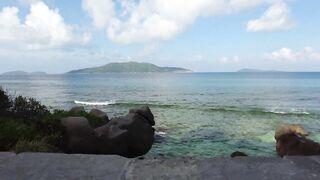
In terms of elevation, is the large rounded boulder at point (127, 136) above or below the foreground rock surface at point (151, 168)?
below

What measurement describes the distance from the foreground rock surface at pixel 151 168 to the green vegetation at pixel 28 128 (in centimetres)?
473

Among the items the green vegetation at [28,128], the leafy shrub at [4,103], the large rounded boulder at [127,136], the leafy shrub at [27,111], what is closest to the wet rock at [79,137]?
the green vegetation at [28,128]

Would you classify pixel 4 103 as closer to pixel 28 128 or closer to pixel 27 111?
pixel 27 111

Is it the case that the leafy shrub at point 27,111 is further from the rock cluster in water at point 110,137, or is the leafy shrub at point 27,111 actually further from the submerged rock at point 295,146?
the submerged rock at point 295,146

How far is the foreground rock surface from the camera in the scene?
3.09 meters

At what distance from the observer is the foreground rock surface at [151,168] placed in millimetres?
3092

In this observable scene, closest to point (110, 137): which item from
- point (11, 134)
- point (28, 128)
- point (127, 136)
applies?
point (127, 136)

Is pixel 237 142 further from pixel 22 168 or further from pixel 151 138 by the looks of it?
pixel 22 168

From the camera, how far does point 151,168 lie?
3.26 metres

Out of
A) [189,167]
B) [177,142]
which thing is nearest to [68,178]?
[189,167]

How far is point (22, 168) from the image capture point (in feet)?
10.8

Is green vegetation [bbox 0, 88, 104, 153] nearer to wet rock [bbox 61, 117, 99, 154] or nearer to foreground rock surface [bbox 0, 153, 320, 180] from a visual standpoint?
wet rock [bbox 61, 117, 99, 154]

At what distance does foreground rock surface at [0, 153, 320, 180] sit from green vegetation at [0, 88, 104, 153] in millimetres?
4734

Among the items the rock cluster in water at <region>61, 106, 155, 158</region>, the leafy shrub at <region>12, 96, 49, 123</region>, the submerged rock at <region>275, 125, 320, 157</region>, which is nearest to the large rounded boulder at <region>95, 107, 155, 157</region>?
the rock cluster in water at <region>61, 106, 155, 158</region>
